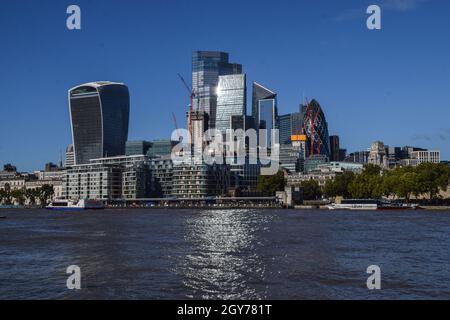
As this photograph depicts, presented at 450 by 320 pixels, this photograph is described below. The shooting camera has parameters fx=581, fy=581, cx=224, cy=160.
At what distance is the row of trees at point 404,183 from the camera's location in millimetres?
142500

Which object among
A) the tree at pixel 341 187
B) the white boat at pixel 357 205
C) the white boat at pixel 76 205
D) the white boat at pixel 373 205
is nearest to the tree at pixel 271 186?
the tree at pixel 341 187

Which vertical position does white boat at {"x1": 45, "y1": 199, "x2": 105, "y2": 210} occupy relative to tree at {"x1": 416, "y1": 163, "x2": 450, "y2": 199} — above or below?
below

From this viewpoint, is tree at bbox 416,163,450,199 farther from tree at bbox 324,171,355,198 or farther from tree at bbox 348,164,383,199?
tree at bbox 324,171,355,198

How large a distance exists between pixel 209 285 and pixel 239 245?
717 inches

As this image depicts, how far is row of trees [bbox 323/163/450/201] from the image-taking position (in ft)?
468

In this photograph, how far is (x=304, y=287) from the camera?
2531 cm

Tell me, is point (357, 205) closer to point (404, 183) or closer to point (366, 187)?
point (404, 183)

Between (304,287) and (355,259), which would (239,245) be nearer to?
(355,259)

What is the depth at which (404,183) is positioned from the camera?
470 feet

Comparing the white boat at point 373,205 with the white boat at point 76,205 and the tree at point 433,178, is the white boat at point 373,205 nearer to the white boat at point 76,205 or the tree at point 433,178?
the tree at point 433,178

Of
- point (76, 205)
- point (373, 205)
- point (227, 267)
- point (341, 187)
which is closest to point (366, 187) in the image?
point (341, 187)

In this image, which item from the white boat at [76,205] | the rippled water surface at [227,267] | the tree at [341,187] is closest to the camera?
the rippled water surface at [227,267]

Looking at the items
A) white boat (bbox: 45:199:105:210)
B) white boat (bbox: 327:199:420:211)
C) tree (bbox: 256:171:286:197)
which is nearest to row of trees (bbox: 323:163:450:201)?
white boat (bbox: 327:199:420:211)
